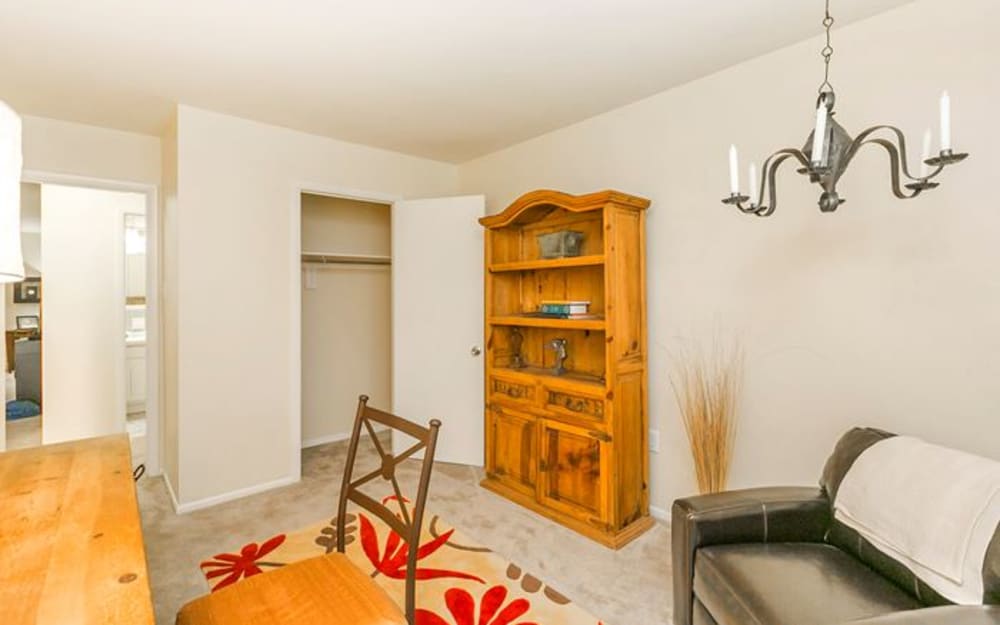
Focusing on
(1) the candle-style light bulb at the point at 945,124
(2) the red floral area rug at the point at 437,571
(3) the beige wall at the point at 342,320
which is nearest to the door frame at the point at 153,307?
(3) the beige wall at the point at 342,320

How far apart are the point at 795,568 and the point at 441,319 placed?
2.74 metres

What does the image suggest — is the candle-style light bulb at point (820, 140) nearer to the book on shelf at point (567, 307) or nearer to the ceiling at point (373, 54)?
the ceiling at point (373, 54)

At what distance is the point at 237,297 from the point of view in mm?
3098

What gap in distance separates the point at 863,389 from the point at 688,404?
79 cm

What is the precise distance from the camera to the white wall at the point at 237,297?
2918 mm

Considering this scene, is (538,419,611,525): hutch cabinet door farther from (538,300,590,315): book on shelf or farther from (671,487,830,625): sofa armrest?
(671,487,830,625): sofa armrest

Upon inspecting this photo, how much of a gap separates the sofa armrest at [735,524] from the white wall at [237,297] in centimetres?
262

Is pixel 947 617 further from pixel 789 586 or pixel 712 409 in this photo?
pixel 712 409

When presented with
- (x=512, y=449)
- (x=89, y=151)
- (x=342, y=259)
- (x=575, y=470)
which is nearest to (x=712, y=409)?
(x=575, y=470)

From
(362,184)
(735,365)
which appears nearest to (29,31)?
(362,184)

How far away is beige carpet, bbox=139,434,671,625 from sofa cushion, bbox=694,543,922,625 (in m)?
0.50

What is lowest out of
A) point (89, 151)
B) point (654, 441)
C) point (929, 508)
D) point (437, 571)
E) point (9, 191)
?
point (437, 571)

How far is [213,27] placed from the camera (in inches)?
80.9

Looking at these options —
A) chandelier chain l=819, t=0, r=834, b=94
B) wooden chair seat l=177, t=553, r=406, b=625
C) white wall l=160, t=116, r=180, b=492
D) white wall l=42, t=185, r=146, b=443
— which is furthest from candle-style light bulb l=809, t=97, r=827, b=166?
white wall l=42, t=185, r=146, b=443
